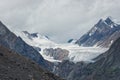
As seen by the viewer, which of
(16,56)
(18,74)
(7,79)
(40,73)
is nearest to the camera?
(7,79)

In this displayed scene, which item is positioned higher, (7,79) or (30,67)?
(30,67)

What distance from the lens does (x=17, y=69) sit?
210 feet

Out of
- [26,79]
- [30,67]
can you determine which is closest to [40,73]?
[30,67]

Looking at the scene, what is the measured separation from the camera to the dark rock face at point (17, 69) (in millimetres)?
60500

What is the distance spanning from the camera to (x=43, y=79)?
6362 centimetres

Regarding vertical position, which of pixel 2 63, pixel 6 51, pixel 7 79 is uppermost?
pixel 6 51

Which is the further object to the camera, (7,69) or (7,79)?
(7,69)

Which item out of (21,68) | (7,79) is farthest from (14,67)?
(7,79)

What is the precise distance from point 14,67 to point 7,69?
2499 millimetres

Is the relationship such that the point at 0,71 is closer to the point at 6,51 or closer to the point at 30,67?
the point at 30,67

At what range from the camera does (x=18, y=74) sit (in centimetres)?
6194

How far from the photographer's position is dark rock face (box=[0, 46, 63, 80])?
60.5 metres

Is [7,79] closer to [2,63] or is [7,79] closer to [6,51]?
[2,63]

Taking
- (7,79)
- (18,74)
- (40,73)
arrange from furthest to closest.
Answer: (40,73), (18,74), (7,79)
